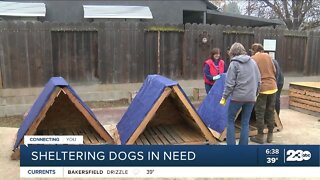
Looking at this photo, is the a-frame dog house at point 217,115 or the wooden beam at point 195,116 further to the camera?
the a-frame dog house at point 217,115

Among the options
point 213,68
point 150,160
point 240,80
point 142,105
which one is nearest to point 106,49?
point 213,68

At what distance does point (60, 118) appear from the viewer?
6535 millimetres

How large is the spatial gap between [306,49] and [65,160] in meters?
10.8

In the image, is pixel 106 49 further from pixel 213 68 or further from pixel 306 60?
pixel 306 60

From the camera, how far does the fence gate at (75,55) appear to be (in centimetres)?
991

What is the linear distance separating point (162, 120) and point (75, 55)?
4196 millimetres

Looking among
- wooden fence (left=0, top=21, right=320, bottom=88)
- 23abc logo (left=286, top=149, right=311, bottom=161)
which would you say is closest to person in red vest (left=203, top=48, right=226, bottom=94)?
wooden fence (left=0, top=21, right=320, bottom=88)

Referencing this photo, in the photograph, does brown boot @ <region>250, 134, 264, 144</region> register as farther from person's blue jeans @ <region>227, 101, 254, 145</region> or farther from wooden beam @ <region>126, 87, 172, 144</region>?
wooden beam @ <region>126, 87, 172, 144</region>

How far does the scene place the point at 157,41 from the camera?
1067 cm

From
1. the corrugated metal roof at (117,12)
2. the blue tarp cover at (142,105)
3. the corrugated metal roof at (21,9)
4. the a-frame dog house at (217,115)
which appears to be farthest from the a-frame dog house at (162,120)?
the corrugated metal roof at (21,9)

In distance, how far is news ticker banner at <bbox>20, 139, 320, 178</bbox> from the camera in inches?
144

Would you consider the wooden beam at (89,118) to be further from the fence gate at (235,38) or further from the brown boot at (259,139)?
the fence gate at (235,38)

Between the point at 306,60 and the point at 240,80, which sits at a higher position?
the point at 240,80

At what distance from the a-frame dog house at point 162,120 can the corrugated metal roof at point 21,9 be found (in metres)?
7.89
